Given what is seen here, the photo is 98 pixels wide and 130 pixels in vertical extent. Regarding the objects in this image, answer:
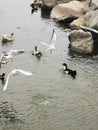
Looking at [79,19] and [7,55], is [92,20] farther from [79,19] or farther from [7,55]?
[7,55]

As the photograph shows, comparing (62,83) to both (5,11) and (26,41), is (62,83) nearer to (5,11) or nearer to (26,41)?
(26,41)

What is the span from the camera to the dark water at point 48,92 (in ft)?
84.9

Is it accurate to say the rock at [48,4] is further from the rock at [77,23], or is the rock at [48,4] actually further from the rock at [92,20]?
the rock at [92,20]

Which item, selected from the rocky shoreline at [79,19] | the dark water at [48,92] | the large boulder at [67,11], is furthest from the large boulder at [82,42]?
the large boulder at [67,11]

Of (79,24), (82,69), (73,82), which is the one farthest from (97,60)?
(79,24)

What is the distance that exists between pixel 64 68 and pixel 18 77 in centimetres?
391

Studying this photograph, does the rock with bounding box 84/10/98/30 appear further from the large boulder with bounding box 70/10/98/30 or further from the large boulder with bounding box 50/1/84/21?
the large boulder with bounding box 50/1/84/21

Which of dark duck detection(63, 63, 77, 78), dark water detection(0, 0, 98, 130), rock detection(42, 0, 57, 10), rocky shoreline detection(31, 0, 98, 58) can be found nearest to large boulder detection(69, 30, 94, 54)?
rocky shoreline detection(31, 0, 98, 58)

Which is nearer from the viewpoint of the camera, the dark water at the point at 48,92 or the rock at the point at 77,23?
the dark water at the point at 48,92

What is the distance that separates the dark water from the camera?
2589 cm

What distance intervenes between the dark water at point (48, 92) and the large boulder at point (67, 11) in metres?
6.18

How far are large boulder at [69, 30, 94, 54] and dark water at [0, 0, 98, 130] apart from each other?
90cm

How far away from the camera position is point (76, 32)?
131 feet

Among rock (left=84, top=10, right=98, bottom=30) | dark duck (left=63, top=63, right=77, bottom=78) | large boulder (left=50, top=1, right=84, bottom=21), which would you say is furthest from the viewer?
large boulder (left=50, top=1, right=84, bottom=21)
